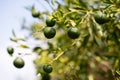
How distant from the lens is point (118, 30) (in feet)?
11.8

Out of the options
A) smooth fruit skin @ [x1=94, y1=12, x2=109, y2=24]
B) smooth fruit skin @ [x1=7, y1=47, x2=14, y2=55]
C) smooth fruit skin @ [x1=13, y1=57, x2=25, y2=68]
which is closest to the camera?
smooth fruit skin @ [x1=94, y1=12, x2=109, y2=24]

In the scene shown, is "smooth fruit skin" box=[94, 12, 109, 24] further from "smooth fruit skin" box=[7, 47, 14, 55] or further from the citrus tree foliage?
"smooth fruit skin" box=[7, 47, 14, 55]

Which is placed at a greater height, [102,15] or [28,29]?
[102,15]

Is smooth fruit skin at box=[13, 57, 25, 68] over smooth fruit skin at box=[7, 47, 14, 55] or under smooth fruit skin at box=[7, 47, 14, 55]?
under

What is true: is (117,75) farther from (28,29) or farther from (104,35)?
(28,29)

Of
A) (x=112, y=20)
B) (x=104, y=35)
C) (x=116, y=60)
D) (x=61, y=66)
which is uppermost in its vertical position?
(x=112, y=20)

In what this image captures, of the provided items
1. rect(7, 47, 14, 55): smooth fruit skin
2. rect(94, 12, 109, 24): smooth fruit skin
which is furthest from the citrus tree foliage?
rect(7, 47, 14, 55): smooth fruit skin

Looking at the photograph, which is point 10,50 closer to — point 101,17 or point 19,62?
point 19,62

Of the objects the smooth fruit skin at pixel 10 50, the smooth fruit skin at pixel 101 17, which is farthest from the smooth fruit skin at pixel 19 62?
the smooth fruit skin at pixel 101 17

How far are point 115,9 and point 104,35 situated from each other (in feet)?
2.78

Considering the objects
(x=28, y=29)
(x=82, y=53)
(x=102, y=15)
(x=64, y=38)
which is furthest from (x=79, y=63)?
(x=102, y=15)

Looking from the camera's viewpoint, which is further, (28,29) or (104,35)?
(28,29)

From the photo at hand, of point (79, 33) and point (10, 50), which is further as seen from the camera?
point (10, 50)

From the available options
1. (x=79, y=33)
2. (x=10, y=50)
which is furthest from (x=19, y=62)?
(x=79, y=33)
